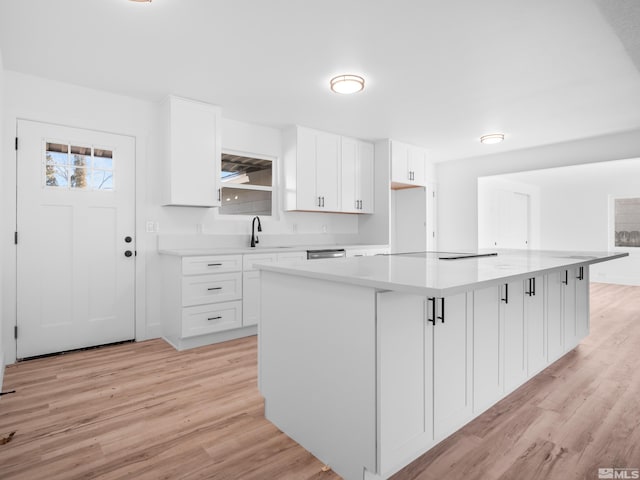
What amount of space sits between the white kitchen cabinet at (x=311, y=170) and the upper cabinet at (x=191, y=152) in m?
1.07

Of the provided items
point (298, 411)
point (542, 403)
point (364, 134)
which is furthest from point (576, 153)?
point (298, 411)

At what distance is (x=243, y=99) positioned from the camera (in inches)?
146

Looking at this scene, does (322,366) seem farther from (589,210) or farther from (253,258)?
(589,210)

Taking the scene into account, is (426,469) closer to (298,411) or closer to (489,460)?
(489,460)

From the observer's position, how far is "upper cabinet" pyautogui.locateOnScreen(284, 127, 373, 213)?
15.2 feet

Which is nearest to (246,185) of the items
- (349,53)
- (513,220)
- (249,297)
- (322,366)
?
(249,297)

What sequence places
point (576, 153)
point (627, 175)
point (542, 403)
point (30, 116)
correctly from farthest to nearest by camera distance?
point (627, 175)
point (576, 153)
point (30, 116)
point (542, 403)

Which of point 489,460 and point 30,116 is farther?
point 30,116

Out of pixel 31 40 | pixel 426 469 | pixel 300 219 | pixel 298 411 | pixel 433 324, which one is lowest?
pixel 426 469

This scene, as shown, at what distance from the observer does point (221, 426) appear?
6.55 feet

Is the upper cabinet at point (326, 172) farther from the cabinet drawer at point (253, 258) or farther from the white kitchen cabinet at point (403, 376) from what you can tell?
the white kitchen cabinet at point (403, 376)

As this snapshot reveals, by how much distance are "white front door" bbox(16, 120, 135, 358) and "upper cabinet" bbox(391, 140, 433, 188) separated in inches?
138

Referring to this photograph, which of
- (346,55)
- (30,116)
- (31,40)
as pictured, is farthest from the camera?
(30,116)

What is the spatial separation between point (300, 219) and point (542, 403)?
11.3 ft
